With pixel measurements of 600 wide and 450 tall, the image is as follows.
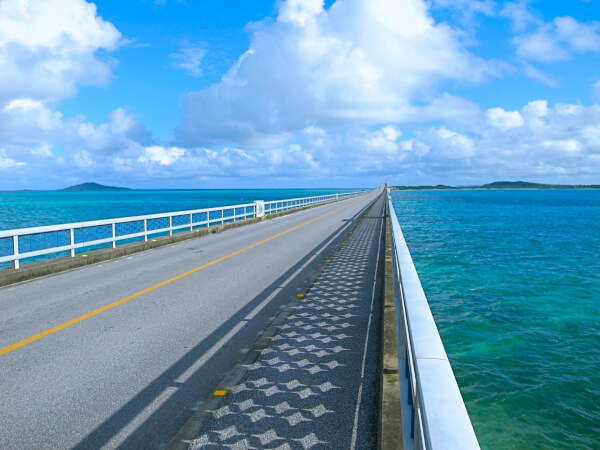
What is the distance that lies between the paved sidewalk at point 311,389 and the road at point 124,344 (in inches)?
16.2

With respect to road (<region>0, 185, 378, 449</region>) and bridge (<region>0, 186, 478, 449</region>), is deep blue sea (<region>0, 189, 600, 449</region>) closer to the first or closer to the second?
bridge (<region>0, 186, 478, 449</region>)

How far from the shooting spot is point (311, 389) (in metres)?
4.73

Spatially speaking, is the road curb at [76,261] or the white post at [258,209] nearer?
the road curb at [76,261]

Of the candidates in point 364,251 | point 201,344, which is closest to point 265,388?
point 201,344

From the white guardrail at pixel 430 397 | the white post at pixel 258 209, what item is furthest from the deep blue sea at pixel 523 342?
the white post at pixel 258 209

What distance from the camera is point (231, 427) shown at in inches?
156

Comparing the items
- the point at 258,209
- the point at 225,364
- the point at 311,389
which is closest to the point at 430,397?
the point at 311,389

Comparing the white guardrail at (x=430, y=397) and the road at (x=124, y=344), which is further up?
the white guardrail at (x=430, y=397)

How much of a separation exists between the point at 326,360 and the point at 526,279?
659 inches

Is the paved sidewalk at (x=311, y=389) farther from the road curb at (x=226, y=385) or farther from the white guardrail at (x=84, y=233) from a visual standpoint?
the white guardrail at (x=84, y=233)

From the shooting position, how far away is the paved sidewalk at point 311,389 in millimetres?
3809

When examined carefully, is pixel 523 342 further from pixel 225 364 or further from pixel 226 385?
pixel 226 385

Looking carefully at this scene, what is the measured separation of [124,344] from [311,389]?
287 cm

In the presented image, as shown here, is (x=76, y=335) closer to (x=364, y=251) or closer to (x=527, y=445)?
(x=527, y=445)
